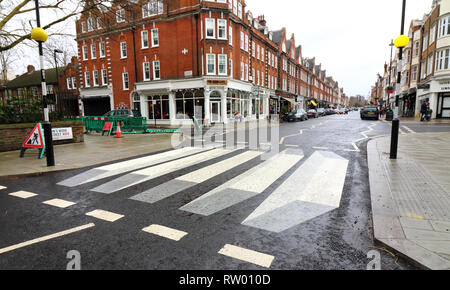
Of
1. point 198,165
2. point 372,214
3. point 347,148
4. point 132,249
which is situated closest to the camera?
point 132,249

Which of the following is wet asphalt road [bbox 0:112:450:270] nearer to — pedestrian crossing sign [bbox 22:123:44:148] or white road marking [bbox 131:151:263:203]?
white road marking [bbox 131:151:263:203]

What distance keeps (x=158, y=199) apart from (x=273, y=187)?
2.37 metres

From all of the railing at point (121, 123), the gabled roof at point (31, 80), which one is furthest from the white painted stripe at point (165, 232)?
the gabled roof at point (31, 80)

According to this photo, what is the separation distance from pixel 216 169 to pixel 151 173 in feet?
5.70

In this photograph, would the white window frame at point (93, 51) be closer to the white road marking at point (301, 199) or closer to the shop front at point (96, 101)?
the shop front at point (96, 101)

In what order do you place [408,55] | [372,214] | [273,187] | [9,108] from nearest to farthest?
[372,214] → [273,187] → [9,108] → [408,55]

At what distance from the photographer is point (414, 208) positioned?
390 cm

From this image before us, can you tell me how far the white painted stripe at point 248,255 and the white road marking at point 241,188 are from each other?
3.54 feet

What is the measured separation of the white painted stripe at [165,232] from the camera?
3203 millimetres

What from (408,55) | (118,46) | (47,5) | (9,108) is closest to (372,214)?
(9,108)

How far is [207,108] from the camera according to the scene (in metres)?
25.0

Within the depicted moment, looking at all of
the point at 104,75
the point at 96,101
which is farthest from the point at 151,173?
the point at 96,101
